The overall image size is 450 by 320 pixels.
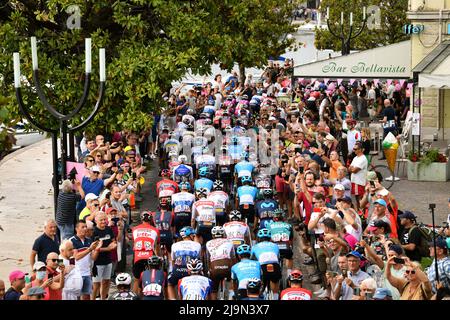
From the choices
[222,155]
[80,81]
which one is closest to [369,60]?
[222,155]

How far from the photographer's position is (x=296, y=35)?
60562mm

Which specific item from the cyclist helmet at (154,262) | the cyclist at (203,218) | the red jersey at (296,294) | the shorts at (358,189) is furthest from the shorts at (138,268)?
the shorts at (358,189)

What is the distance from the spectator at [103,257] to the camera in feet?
54.1

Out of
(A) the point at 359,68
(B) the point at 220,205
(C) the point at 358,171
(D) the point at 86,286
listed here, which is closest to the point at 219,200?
(B) the point at 220,205

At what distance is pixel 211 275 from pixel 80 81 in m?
8.55

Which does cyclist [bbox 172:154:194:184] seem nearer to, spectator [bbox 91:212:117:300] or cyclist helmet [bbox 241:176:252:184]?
cyclist helmet [bbox 241:176:252:184]

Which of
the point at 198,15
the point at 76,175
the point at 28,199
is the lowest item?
the point at 28,199

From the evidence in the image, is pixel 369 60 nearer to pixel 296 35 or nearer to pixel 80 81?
pixel 80 81

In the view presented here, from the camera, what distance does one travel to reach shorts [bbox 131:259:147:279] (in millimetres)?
16453

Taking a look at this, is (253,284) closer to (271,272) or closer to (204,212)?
(271,272)

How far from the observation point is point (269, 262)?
631 inches

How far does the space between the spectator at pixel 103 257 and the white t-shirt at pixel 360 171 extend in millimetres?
7159

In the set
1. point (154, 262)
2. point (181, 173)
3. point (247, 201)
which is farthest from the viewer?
point (181, 173)

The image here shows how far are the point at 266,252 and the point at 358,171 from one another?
22.5 ft
